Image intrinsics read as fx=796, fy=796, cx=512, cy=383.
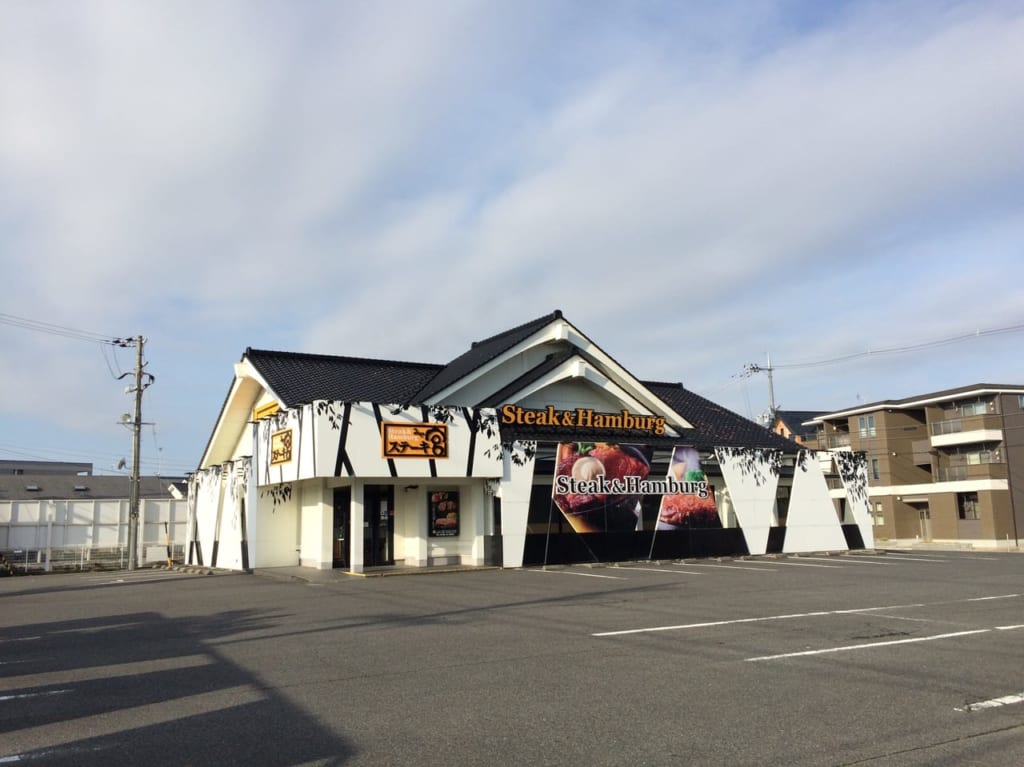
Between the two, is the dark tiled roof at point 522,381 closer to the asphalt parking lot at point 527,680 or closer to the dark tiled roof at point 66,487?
the asphalt parking lot at point 527,680

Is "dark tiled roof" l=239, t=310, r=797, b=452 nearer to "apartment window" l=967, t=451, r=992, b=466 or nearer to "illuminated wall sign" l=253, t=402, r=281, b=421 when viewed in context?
"illuminated wall sign" l=253, t=402, r=281, b=421

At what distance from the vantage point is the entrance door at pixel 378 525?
21.2m

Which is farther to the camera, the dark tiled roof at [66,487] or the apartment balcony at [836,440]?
the apartment balcony at [836,440]

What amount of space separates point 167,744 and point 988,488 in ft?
158

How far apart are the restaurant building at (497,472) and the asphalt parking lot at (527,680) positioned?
6.71 meters

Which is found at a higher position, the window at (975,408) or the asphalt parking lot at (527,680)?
the window at (975,408)

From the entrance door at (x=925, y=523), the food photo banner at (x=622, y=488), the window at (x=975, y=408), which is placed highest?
the window at (x=975, y=408)

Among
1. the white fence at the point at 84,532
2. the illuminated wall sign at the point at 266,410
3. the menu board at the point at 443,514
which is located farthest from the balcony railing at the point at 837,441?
the white fence at the point at 84,532

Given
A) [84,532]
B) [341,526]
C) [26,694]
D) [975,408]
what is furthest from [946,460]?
[26,694]

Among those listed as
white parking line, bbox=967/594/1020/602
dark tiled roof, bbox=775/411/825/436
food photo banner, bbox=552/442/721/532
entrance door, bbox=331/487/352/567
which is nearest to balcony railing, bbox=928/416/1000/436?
dark tiled roof, bbox=775/411/825/436

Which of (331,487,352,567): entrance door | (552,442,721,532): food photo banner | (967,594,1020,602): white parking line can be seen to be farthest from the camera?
(552,442,721,532): food photo banner

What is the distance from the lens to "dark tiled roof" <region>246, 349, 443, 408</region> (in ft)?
73.0

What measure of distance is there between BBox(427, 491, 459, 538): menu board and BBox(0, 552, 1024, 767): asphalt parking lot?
7670 millimetres

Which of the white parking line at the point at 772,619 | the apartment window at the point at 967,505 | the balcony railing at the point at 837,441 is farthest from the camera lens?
the balcony railing at the point at 837,441
